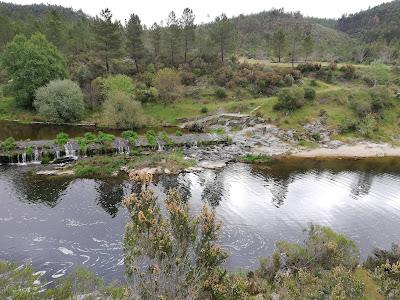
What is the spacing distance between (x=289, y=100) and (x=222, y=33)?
1361 inches

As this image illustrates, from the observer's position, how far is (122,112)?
248ft

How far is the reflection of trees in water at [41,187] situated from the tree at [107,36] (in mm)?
52940

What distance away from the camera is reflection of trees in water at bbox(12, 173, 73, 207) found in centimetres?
4369

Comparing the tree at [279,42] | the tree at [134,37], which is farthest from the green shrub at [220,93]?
the tree at [279,42]

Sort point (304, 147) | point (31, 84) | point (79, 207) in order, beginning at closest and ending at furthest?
point (79, 207) < point (304, 147) < point (31, 84)

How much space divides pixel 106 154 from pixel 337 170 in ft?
120

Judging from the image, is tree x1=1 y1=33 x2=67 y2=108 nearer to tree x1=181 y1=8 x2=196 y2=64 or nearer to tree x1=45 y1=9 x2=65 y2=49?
tree x1=45 y1=9 x2=65 y2=49

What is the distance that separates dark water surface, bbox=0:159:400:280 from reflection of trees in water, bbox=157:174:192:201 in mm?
139

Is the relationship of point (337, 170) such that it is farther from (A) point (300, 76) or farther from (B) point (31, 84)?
(B) point (31, 84)

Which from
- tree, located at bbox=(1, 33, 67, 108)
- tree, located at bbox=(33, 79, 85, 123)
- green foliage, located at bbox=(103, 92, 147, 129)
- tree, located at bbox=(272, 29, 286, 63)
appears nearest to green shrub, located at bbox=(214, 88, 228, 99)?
green foliage, located at bbox=(103, 92, 147, 129)

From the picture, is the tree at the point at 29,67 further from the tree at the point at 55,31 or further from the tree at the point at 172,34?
the tree at the point at 172,34

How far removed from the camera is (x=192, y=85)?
3802 inches

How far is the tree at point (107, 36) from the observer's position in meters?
94.1

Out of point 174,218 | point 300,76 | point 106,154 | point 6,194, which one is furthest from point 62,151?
point 300,76
